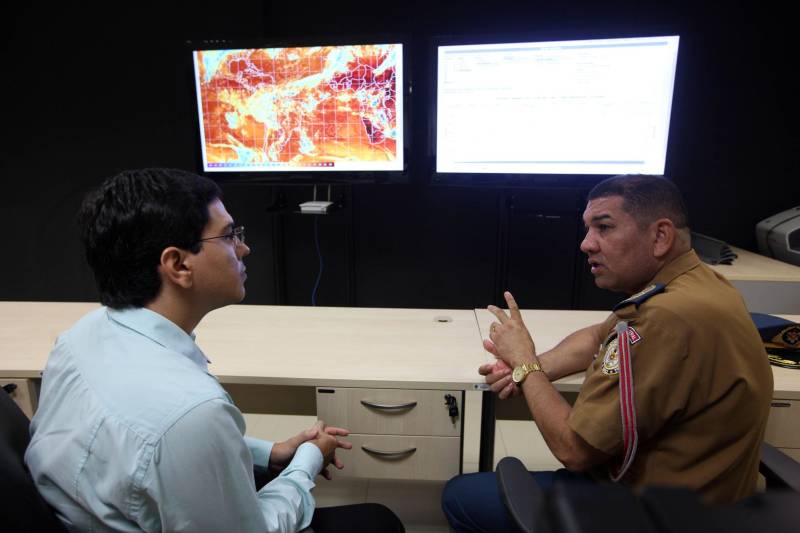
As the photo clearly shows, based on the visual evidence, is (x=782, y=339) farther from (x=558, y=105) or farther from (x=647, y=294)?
(x=558, y=105)

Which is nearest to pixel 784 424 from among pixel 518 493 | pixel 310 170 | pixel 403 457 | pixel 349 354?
pixel 518 493

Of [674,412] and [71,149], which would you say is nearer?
[674,412]

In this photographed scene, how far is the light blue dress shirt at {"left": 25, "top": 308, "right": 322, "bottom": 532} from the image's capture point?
631 millimetres

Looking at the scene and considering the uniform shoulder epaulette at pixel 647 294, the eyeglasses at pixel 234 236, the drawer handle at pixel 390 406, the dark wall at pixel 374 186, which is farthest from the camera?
the dark wall at pixel 374 186

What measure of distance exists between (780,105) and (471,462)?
2253 mm

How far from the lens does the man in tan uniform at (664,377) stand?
2.92 ft

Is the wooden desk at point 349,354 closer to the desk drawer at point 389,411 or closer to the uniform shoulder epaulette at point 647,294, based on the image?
the desk drawer at point 389,411

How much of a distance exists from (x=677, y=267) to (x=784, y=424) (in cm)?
59

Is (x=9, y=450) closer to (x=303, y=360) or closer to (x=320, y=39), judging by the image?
(x=303, y=360)

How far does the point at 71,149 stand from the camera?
2592 millimetres

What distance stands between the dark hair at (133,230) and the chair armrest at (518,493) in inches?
28.4

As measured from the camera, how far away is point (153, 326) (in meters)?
0.77

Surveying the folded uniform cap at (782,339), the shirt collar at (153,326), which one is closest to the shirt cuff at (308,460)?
the shirt collar at (153,326)

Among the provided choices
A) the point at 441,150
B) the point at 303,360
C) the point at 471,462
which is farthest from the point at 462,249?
Result: the point at 303,360
